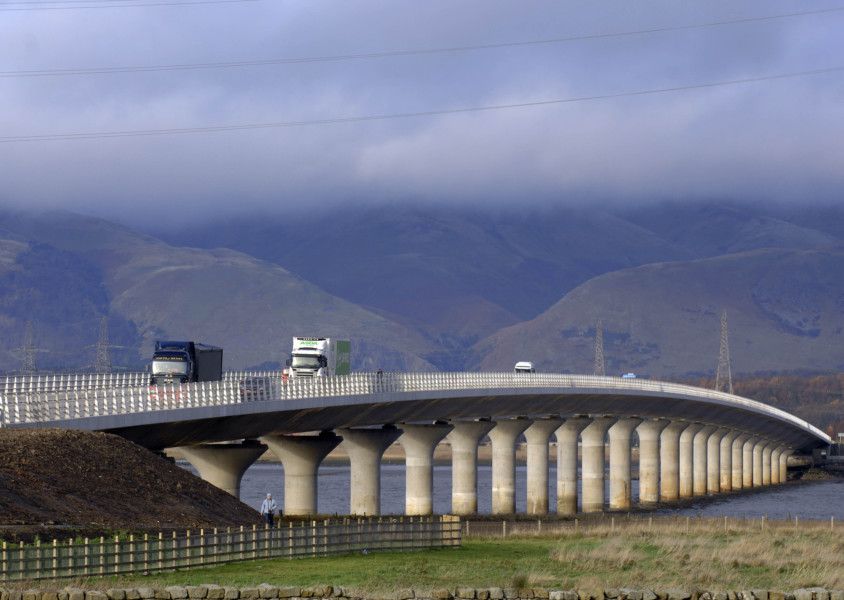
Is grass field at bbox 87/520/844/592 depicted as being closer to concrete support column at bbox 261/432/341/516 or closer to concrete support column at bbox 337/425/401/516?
concrete support column at bbox 261/432/341/516

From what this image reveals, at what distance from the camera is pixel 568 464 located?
14438 cm

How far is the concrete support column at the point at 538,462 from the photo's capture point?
139m

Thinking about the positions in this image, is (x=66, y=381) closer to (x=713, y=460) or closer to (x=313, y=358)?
(x=313, y=358)

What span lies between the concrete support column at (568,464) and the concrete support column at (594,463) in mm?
3327

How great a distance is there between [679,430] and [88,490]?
12708cm

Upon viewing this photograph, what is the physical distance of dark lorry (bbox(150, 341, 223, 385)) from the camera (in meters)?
89.6

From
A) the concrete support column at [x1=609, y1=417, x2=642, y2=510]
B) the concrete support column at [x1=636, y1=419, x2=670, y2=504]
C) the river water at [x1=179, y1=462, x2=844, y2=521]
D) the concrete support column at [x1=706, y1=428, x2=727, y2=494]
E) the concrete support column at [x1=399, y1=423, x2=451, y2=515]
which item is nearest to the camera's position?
the concrete support column at [x1=399, y1=423, x2=451, y2=515]

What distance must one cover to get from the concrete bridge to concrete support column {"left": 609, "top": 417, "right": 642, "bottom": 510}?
15 centimetres

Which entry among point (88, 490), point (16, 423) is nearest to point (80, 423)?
point (16, 423)

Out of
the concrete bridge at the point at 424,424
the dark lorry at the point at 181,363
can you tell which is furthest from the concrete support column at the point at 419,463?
the dark lorry at the point at 181,363

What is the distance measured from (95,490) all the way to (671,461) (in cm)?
12597

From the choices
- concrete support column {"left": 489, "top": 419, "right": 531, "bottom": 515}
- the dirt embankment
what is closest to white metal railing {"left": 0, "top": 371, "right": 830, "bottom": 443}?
the dirt embankment

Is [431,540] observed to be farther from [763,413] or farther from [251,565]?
[763,413]

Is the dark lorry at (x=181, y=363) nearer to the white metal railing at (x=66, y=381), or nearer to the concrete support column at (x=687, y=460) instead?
the white metal railing at (x=66, y=381)
